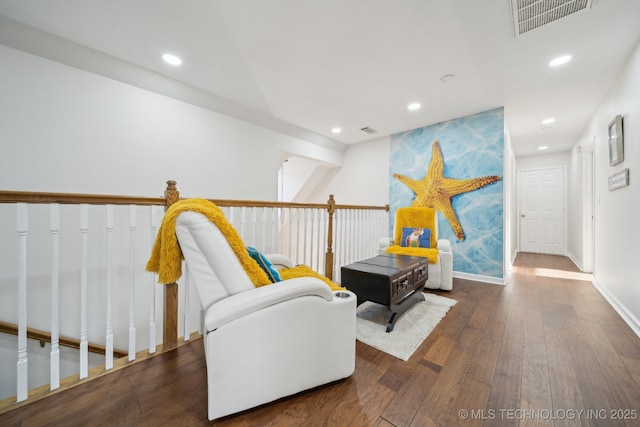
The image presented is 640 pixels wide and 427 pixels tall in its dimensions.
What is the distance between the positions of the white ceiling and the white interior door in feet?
9.00

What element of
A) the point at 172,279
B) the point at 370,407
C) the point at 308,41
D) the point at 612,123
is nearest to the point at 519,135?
the point at 612,123

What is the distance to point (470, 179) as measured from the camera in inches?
137

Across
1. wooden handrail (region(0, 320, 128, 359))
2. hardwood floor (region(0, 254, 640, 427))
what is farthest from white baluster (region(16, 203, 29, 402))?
wooden handrail (region(0, 320, 128, 359))

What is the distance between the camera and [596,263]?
3.17 metres

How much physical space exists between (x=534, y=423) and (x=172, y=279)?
1886 millimetres

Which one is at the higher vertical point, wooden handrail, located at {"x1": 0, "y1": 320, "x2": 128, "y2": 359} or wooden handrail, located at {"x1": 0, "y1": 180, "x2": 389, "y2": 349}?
wooden handrail, located at {"x1": 0, "y1": 180, "x2": 389, "y2": 349}

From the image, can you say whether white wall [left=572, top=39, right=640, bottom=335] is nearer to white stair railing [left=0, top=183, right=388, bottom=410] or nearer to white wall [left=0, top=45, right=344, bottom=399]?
white stair railing [left=0, top=183, right=388, bottom=410]

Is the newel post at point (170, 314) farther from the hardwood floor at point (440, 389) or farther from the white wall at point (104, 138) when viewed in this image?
the white wall at point (104, 138)

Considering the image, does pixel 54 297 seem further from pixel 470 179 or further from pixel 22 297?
pixel 470 179

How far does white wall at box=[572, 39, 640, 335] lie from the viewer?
200 centimetres

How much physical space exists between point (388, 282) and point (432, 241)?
5.32 ft

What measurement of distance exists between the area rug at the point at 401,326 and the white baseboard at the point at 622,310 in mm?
1308

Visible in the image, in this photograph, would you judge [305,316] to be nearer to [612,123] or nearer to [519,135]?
[612,123]

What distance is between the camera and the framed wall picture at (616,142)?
2.23 metres
